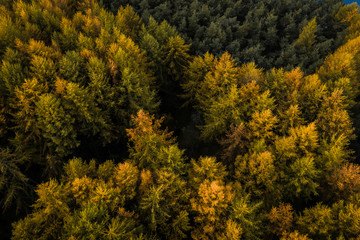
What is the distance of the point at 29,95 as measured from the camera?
22625mm

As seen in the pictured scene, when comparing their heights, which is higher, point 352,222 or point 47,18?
point 352,222

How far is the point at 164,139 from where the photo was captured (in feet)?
83.4

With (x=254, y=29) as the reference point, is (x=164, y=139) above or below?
below

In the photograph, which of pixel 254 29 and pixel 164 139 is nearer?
pixel 164 139

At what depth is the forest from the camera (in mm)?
17797

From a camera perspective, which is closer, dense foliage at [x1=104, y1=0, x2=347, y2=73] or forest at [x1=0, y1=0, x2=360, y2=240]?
forest at [x1=0, y1=0, x2=360, y2=240]

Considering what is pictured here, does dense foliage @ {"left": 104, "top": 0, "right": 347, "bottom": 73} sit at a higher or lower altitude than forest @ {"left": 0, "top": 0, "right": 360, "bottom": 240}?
higher

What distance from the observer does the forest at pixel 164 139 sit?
17.8 meters

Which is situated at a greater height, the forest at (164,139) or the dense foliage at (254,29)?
the dense foliage at (254,29)

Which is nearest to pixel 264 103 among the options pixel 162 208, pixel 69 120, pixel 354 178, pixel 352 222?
pixel 354 178

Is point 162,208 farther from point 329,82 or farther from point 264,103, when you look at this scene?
point 329,82

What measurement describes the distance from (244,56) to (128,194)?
33088 millimetres

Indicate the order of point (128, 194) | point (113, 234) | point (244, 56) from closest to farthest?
point (113, 234), point (128, 194), point (244, 56)

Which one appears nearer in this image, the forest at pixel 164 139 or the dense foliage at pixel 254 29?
the forest at pixel 164 139
